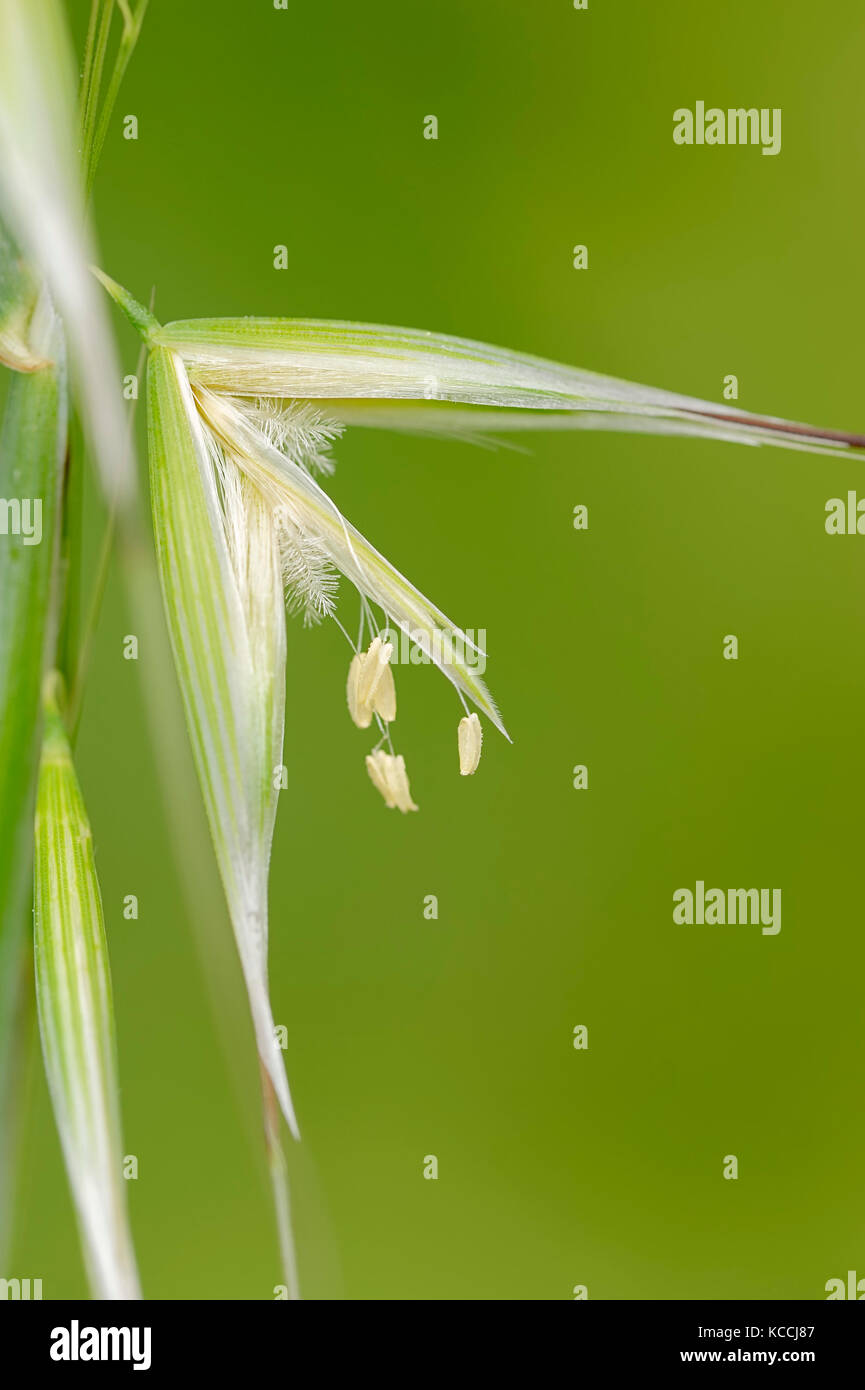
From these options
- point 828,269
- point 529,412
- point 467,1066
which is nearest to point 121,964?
point 467,1066

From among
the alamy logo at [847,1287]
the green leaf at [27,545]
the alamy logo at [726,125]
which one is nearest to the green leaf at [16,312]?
the green leaf at [27,545]

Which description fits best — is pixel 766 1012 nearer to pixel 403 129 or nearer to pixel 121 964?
pixel 121 964

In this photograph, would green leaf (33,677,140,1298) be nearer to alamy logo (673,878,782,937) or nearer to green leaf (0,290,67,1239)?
green leaf (0,290,67,1239)

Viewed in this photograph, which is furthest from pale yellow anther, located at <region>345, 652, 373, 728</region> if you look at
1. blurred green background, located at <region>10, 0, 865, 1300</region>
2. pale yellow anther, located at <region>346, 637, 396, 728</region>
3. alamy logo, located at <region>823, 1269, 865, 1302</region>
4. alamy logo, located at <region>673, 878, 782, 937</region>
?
alamy logo, located at <region>823, 1269, 865, 1302</region>
